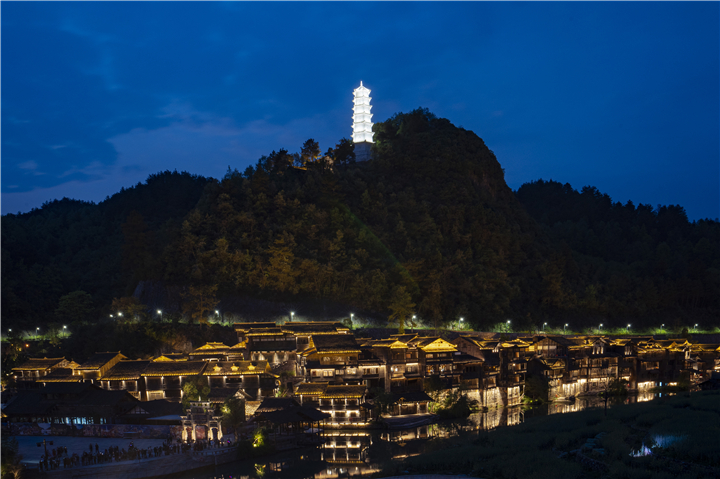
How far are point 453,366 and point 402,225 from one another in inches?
932

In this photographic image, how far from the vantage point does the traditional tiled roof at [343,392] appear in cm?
2791

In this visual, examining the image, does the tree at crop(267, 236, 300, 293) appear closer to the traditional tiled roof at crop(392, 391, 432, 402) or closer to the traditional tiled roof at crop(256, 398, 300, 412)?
the traditional tiled roof at crop(392, 391, 432, 402)

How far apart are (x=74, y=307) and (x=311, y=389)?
83.6 feet

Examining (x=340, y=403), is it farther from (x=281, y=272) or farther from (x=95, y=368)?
(x=281, y=272)

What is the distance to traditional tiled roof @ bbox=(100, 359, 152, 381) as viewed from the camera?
1221 inches

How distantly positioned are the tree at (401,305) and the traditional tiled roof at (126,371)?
19762 mm

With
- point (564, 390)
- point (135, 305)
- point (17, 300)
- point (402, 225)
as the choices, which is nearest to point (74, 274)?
point (17, 300)

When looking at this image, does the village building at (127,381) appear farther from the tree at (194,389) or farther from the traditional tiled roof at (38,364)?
the traditional tiled roof at (38,364)

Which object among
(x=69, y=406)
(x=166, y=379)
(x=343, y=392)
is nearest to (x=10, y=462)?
(x=69, y=406)

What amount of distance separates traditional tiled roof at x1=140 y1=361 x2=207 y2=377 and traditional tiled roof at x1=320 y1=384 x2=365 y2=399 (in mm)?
7811

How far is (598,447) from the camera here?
17781mm

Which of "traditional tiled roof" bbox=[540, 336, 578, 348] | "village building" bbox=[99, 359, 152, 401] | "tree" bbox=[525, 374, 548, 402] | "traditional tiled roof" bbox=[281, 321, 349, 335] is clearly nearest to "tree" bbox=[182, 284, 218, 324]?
"traditional tiled roof" bbox=[281, 321, 349, 335]

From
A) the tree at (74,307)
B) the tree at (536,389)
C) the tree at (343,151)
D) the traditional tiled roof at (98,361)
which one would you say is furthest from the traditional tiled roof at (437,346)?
the tree at (343,151)

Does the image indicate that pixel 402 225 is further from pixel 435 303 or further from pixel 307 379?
pixel 307 379
